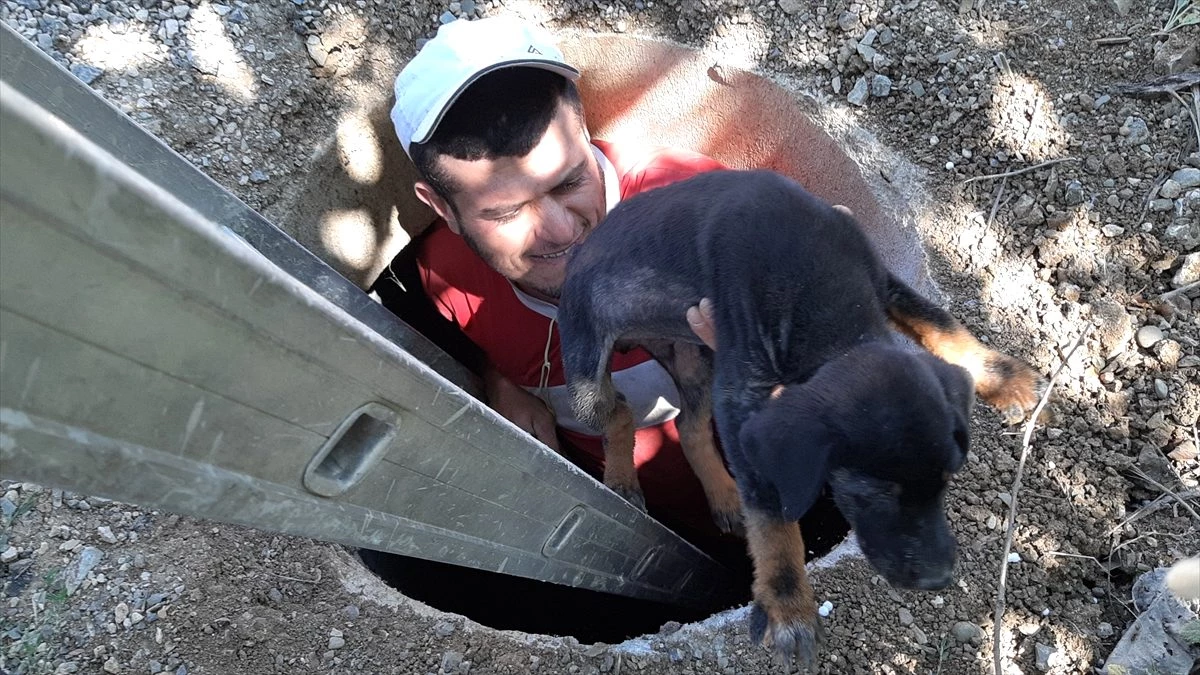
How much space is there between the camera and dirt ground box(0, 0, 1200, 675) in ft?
9.47

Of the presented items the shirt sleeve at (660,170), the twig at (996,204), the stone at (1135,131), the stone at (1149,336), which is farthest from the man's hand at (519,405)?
the stone at (1135,131)

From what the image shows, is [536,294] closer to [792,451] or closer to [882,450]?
[792,451]

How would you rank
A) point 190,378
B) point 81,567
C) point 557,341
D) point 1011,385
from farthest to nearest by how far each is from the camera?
point 557,341 → point 1011,385 → point 81,567 → point 190,378

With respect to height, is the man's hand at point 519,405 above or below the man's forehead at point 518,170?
below

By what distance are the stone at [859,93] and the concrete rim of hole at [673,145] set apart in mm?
53

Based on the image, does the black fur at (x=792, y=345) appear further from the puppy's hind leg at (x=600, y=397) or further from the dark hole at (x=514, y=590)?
the dark hole at (x=514, y=590)

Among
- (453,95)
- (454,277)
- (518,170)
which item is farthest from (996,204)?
(454,277)

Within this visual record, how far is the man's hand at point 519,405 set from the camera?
455cm

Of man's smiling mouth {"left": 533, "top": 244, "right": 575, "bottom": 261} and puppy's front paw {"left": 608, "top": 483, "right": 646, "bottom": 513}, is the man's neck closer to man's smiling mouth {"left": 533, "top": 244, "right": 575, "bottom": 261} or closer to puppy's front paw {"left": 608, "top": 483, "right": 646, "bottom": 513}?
man's smiling mouth {"left": 533, "top": 244, "right": 575, "bottom": 261}

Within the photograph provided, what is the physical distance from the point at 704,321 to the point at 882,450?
2.98ft

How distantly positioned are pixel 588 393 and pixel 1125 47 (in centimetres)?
291

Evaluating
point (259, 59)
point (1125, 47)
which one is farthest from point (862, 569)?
point (259, 59)

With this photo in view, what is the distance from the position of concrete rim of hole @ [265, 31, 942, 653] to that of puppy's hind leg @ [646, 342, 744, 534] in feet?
3.47

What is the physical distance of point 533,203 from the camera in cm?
370
